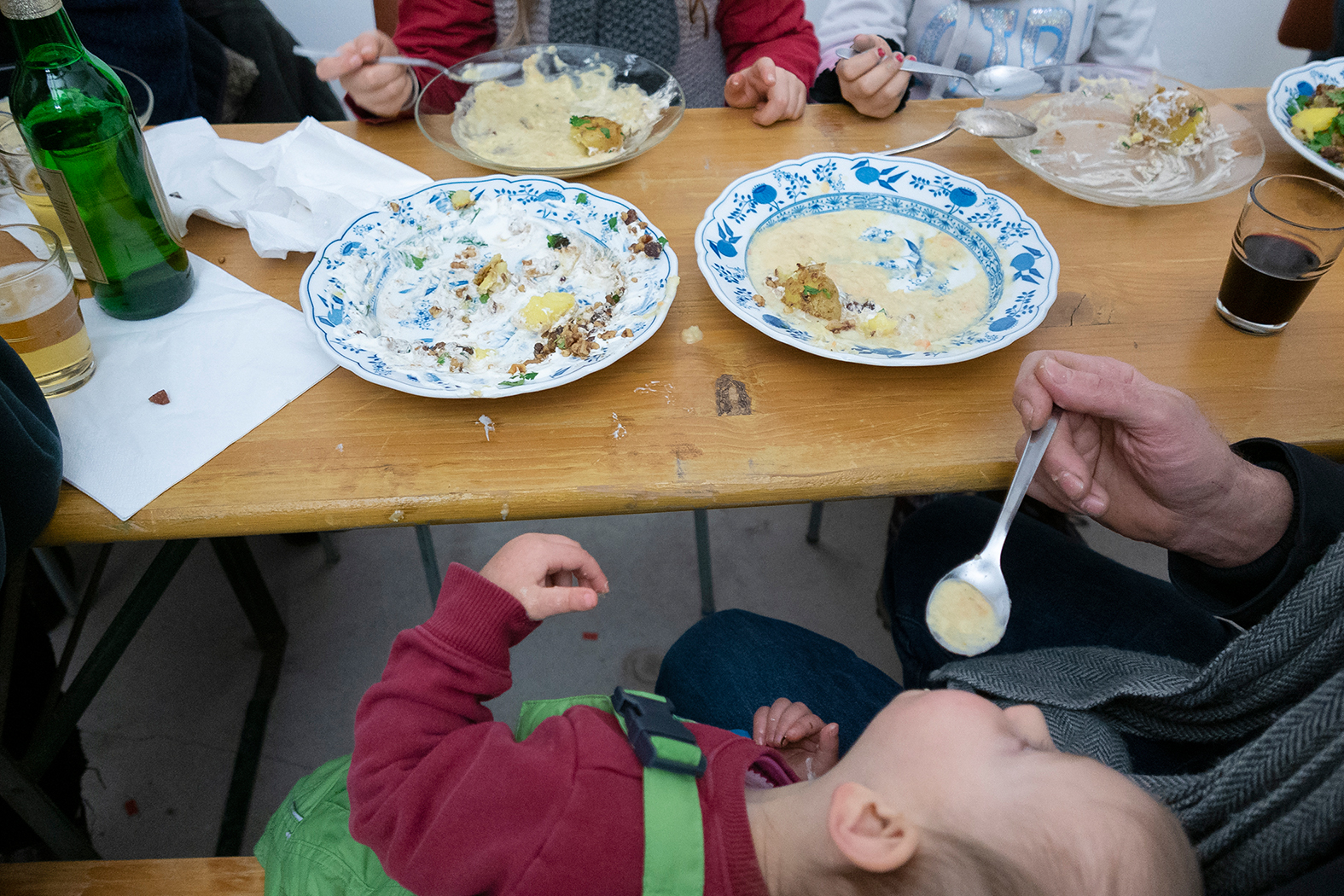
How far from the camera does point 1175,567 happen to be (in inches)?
42.5

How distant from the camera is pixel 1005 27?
1947 mm

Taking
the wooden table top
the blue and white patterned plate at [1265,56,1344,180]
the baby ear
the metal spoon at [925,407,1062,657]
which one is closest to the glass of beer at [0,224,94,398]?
the wooden table top

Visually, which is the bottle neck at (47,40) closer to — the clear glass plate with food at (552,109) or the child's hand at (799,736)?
the clear glass plate with food at (552,109)

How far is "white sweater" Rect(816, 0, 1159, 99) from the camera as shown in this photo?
1932mm

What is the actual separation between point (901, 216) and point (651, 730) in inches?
34.4

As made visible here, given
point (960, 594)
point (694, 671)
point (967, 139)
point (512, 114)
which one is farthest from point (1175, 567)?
point (512, 114)

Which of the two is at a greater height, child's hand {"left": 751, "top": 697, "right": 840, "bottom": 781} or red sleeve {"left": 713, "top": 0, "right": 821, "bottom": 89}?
red sleeve {"left": 713, "top": 0, "right": 821, "bottom": 89}

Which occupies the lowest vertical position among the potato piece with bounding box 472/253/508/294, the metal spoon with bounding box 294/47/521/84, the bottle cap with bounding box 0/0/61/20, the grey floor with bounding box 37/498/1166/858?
the grey floor with bounding box 37/498/1166/858

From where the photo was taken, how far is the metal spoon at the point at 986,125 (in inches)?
57.5

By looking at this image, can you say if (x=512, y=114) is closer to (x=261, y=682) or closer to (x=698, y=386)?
(x=698, y=386)

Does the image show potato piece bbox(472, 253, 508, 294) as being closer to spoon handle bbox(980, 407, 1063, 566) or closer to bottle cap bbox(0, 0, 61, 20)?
bottle cap bbox(0, 0, 61, 20)

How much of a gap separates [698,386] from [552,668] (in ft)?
3.77

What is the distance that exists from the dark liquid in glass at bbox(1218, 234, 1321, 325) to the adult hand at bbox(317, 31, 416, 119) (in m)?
1.35

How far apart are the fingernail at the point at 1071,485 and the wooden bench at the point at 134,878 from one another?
1034 mm
